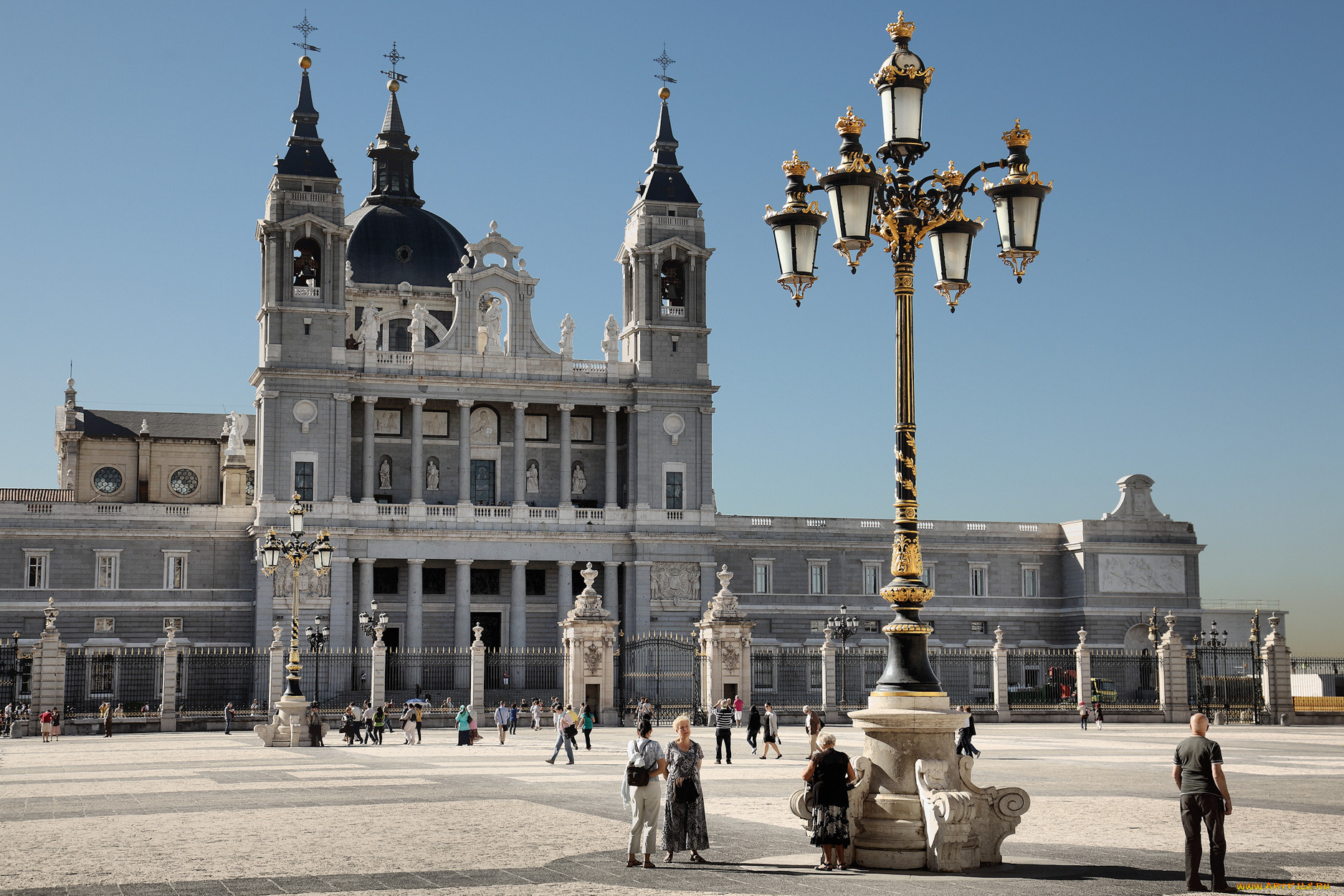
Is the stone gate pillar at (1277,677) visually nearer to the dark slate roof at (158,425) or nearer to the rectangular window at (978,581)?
the rectangular window at (978,581)

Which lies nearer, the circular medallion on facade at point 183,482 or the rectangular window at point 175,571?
the rectangular window at point 175,571

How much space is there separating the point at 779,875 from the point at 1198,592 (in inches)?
2670

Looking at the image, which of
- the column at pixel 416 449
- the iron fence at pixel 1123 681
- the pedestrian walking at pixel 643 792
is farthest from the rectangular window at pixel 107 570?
the pedestrian walking at pixel 643 792

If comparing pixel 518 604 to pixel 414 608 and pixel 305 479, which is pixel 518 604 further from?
pixel 305 479

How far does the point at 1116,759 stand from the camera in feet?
105

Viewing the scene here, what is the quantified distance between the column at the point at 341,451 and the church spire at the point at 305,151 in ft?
32.5

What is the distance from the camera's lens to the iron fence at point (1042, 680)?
60.8 m

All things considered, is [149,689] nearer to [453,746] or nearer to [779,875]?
[453,746]

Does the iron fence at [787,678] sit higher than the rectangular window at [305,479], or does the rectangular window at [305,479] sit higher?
the rectangular window at [305,479]

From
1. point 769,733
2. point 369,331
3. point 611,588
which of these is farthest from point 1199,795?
point 369,331

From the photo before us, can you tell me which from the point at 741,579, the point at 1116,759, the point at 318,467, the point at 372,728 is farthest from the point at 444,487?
the point at 1116,759

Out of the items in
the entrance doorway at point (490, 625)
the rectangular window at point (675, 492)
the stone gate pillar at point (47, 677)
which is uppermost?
the rectangular window at point (675, 492)

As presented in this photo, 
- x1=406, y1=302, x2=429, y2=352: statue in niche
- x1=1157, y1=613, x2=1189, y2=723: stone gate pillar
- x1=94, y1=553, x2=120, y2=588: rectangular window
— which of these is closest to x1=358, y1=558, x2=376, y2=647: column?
x1=406, y1=302, x2=429, y2=352: statue in niche

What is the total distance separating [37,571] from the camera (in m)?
65.4
